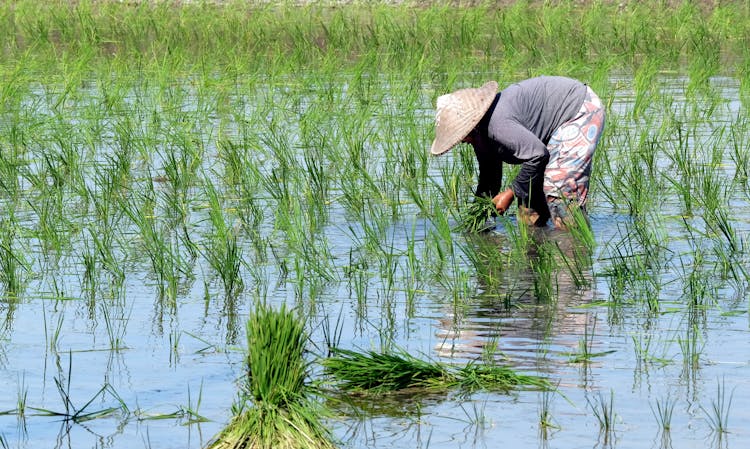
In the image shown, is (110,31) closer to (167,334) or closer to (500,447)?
(167,334)

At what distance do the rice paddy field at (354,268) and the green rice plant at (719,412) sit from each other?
0.04ft

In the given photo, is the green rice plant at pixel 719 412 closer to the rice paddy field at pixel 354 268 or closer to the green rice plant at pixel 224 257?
the rice paddy field at pixel 354 268

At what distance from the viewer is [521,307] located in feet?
15.3

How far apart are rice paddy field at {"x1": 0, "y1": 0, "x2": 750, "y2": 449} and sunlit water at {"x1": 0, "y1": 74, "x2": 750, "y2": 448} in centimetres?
1

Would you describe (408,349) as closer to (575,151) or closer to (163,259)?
(163,259)

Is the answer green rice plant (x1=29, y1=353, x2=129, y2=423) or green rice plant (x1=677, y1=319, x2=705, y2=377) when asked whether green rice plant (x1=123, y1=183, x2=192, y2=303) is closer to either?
green rice plant (x1=29, y1=353, x2=129, y2=423)

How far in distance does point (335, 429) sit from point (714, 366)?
121 centimetres

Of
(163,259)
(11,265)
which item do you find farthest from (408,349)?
(11,265)

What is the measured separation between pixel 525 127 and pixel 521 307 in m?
1.23

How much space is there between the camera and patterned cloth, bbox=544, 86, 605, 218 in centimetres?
580

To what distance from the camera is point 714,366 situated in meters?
3.90

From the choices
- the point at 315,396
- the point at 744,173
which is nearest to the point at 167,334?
the point at 315,396

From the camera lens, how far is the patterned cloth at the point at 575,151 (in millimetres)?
5801

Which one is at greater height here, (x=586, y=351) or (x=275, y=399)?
(x=275, y=399)
